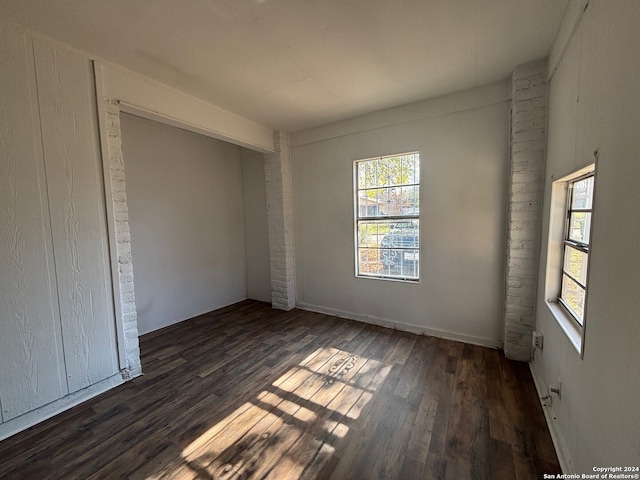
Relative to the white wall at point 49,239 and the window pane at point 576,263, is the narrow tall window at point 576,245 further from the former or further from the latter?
the white wall at point 49,239

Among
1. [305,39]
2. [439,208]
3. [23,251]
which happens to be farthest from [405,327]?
[23,251]

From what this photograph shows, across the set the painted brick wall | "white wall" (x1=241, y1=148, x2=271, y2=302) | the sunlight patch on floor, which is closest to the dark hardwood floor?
the sunlight patch on floor

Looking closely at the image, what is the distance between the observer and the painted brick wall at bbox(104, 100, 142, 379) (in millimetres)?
2320

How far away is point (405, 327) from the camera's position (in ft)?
11.2

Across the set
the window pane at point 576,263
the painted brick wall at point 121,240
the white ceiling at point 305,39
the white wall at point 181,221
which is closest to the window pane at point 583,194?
the window pane at point 576,263

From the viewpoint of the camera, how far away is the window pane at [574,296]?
1.62 m

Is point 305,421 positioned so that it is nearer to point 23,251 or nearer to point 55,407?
point 55,407

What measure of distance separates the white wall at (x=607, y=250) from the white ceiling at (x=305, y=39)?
636 millimetres

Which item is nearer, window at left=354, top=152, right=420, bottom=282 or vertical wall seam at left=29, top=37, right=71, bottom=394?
vertical wall seam at left=29, top=37, right=71, bottom=394

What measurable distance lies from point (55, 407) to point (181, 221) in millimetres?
2502

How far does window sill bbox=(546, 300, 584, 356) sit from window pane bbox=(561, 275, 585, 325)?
6 centimetres

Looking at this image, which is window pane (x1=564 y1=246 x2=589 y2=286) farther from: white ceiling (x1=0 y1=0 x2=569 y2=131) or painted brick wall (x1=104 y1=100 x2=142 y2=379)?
painted brick wall (x1=104 y1=100 x2=142 y2=379)

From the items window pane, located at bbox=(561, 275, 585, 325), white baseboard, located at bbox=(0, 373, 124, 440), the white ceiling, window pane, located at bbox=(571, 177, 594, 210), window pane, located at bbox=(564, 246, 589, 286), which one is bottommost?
white baseboard, located at bbox=(0, 373, 124, 440)

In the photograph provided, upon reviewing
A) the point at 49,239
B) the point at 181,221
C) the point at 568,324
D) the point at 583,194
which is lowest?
the point at 568,324
